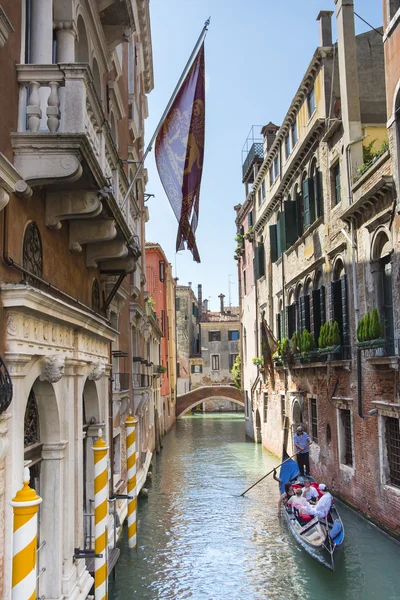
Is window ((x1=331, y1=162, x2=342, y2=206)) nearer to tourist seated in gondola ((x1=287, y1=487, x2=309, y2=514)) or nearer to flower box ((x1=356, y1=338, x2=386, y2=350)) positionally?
flower box ((x1=356, y1=338, x2=386, y2=350))

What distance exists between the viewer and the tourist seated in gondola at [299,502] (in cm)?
1013

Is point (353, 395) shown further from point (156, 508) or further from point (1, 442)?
point (1, 442)

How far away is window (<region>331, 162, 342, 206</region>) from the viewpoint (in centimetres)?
1321

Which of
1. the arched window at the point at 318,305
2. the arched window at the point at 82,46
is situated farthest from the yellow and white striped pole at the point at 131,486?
the arched window at the point at 318,305

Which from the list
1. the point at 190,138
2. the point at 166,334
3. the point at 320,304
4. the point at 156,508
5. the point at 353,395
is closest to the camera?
the point at 190,138

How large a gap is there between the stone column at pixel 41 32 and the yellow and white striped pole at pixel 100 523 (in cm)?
379

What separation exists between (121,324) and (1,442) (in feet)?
26.0

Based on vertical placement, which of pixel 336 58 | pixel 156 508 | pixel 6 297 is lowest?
pixel 156 508

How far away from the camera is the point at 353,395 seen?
1178cm

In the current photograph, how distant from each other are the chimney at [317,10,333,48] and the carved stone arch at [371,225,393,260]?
6.06 metres

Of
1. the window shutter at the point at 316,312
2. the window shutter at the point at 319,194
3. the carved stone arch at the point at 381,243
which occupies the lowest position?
the window shutter at the point at 316,312

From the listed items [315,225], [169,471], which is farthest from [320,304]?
[169,471]

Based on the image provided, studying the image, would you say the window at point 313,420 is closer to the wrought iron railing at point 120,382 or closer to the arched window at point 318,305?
the arched window at point 318,305

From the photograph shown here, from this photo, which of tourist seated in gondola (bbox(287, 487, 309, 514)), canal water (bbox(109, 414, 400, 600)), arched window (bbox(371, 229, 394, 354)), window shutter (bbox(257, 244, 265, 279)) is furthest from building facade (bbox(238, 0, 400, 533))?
window shutter (bbox(257, 244, 265, 279))
